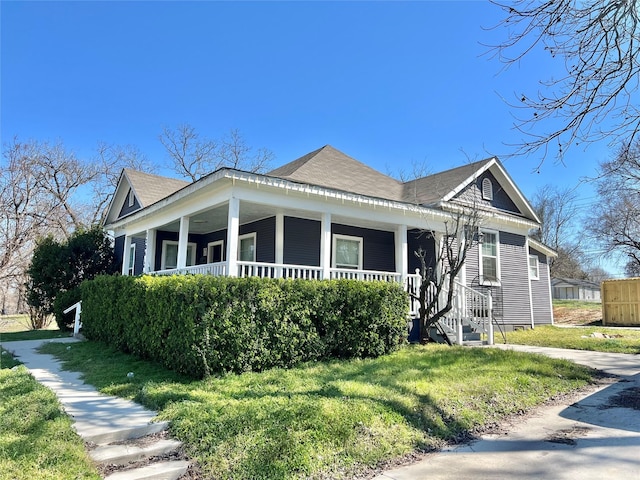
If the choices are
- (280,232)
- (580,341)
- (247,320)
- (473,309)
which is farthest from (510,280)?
(247,320)

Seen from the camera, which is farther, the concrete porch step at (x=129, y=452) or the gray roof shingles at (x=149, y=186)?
the gray roof shingles at (x=149, y=186)

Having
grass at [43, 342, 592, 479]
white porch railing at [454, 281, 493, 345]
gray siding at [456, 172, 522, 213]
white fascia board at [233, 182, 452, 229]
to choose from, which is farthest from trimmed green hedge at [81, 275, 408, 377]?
gray siding at [456, 172, 522, 213]

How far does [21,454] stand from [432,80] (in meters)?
10.2

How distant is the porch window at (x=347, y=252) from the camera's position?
12.0 metres

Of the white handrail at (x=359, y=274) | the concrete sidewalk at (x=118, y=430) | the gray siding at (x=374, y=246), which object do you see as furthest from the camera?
the gray siding at (x=374, y=246)

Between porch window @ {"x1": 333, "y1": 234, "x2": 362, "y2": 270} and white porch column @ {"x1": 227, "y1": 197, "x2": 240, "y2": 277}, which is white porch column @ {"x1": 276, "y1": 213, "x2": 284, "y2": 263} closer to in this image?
porch window @ {"x1": 333, "y1": 234, "x2": 362, "y2": 270}

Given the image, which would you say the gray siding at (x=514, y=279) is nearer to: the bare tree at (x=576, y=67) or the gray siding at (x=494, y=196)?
the gray siding at (x=494, y=196)

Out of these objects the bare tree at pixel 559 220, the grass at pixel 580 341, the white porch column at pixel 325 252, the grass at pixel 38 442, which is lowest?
the grass at pixel 38 442

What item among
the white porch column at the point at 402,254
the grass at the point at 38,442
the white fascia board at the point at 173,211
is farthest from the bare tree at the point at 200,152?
the grass at the point at 38,442

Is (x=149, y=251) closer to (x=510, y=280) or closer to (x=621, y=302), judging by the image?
(x=510, y=280)

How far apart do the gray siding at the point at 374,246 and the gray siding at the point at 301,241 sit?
2.15 ft

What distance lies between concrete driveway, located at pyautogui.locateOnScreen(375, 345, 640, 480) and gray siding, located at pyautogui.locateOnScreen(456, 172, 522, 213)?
29.5 ft

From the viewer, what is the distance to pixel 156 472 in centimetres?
337

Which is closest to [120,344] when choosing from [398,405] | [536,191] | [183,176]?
[398,405]
